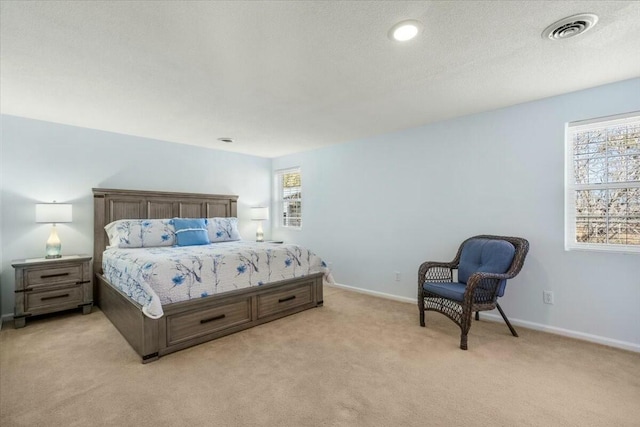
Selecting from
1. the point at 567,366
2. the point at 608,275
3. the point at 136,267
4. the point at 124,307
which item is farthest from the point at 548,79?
the point at 124,307

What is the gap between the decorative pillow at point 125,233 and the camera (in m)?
3.62

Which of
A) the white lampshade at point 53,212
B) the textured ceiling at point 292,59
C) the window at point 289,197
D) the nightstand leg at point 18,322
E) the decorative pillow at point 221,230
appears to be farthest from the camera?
the window at point 289,197

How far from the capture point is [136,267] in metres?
2.54

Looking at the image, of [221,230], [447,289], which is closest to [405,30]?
[447,289]

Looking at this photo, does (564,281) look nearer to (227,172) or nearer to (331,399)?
(331,399)

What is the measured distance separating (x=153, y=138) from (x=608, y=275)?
571cm

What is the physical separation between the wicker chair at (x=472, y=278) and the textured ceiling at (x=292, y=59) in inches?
59.1

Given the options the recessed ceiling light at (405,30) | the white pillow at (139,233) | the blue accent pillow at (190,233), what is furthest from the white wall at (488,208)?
the white pillow at (139,233)

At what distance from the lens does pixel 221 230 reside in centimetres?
435

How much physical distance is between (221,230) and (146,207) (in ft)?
3.74

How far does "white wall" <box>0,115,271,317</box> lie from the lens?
336 centimetres

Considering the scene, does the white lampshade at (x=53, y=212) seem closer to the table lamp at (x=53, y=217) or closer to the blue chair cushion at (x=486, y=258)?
the table lamp at (x=53, y=217)

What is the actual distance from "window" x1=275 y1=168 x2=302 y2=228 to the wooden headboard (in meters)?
1.04

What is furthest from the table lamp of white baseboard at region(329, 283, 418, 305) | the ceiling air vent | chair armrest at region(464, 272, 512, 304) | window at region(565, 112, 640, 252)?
window at region(565, 112, 640, 252)
